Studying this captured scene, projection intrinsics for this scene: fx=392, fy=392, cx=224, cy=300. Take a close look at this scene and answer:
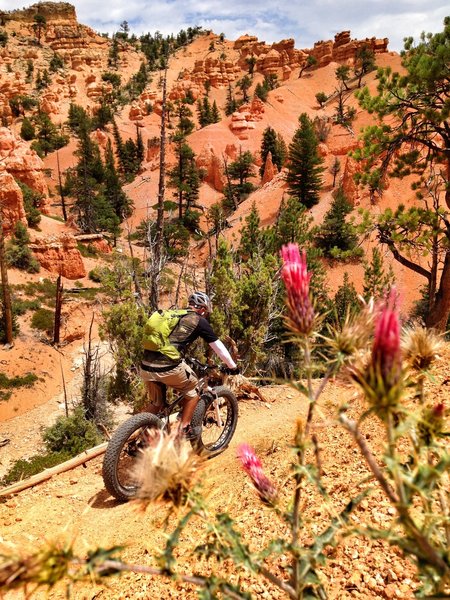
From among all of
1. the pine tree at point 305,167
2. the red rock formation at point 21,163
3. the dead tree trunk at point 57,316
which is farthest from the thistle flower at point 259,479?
the red rock formation at point 21,163

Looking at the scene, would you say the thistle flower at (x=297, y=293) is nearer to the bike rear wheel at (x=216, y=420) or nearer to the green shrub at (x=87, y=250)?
the bike rear wheel at (x=216, y=420)

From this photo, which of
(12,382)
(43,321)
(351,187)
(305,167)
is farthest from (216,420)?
(305,167)

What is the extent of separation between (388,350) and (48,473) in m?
5.58

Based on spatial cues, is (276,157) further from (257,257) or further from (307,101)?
(257,257)

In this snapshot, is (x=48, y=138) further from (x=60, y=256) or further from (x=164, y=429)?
(x=164, y=429)

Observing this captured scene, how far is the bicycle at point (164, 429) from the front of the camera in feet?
13.0

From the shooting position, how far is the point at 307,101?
224 ft

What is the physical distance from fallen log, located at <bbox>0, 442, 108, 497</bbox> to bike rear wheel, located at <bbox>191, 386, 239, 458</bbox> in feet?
5.48

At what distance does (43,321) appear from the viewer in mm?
20312

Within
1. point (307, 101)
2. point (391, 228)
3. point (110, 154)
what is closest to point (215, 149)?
point (110, 154)

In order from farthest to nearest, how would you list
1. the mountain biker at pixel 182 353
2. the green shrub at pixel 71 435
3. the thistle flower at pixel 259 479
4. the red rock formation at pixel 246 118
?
the red rock formation at pixel 246 118, the green shrub at pixel 71 435, the mountain biker at pixel 182 353, the thistle flower at pixel 259 479

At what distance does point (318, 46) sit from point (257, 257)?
91.9m

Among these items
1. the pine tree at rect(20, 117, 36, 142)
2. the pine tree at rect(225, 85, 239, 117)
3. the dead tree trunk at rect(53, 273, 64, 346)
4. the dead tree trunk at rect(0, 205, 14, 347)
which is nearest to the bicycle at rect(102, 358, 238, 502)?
the dead tree trunk at rect(0, 205, 14, 347)

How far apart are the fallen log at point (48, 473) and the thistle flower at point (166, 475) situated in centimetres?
466
